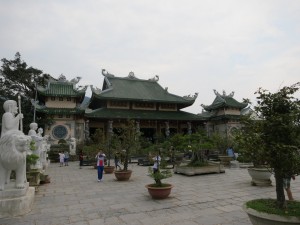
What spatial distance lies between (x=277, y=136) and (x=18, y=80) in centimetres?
3411

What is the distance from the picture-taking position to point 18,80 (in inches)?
1251

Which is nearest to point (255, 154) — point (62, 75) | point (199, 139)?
point (199, 139)

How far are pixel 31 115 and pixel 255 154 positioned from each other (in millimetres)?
28573

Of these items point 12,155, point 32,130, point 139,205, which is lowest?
point 139,205

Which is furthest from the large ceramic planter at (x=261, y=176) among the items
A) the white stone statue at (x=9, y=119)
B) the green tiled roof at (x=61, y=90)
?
the green tiled roof at (x=61, y=90)

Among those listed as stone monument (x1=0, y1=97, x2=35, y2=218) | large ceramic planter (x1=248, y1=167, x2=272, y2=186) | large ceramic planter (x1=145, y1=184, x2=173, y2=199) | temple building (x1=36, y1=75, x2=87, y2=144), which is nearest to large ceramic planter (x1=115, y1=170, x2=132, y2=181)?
large ceramic planter (x1=145, y1=184, x2=173, y2=199)

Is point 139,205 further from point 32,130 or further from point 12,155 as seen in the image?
point 32,130

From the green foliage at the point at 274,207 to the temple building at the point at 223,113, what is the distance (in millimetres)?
28995

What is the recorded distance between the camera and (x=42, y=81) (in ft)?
111

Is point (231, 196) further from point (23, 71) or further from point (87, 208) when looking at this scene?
point (23, 71)

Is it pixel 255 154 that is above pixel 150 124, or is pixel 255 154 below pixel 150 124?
below

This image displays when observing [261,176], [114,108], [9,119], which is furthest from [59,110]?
[261,176]

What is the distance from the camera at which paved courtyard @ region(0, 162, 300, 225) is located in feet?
17.5

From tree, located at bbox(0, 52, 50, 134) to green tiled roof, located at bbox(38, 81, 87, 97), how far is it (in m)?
4.35
